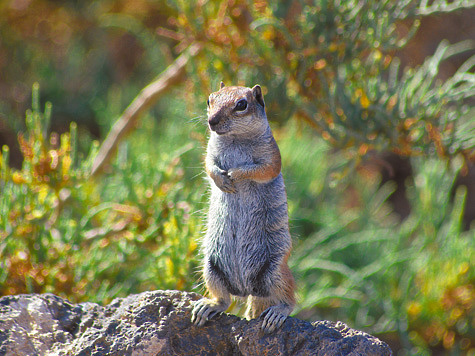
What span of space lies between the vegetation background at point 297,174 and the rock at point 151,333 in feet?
0.85

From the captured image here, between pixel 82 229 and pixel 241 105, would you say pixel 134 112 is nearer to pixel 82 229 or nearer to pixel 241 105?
pixel 82 229

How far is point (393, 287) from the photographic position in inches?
130

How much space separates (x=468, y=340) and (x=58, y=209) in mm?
2500

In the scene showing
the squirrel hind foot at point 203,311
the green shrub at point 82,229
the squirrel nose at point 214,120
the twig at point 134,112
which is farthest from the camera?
the twig at point 134,112

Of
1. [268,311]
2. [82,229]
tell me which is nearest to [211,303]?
[268,311]

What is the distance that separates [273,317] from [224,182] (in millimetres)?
374

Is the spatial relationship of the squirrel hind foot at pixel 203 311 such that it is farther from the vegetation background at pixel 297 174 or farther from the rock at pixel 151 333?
the vegetation background at pixel 297 174

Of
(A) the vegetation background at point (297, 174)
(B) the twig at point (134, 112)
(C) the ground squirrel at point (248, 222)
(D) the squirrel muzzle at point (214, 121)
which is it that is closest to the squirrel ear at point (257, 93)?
(C) the ground squirrel at point (248, 222)

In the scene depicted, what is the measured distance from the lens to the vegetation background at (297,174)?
2.19 meters

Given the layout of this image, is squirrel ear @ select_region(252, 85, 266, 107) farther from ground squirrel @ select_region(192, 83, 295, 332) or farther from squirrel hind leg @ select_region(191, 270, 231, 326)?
squirrel hind leg @ select_region(191, 270, 231, 326)

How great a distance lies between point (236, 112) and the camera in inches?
52.1

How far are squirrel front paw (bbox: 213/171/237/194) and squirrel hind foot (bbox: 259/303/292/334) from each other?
334 millimetres

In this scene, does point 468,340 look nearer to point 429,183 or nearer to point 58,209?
point 429,183

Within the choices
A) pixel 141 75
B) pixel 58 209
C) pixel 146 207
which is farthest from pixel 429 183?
pixel 141 75
